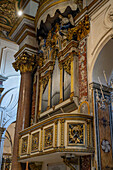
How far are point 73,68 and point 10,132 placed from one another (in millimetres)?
13910

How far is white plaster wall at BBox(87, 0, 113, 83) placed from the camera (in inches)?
253

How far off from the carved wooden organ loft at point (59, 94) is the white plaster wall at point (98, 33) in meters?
0.28

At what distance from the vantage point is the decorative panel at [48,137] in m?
6.28

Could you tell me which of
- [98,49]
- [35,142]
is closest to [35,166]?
[35,142]

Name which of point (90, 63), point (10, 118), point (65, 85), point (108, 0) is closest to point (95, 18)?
point (108, 0)

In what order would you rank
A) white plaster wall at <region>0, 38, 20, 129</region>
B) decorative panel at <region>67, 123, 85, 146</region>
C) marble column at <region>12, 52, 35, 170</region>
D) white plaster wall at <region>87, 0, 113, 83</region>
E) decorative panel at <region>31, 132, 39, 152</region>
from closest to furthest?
decorative panel at <region>67, 123, 85, 146</region> → white plaster wall at <region>87, 0, 113, 83</region> → decorative panel at <region>31, 132, 39, 152</region> → marble column at <region>12, 52, 35, 170</region> → white plaster wall at <region>0, 38, 20, 129</region>

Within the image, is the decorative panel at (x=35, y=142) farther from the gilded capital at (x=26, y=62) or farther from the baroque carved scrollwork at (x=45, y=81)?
the gilded capital at (x=26, y=62)

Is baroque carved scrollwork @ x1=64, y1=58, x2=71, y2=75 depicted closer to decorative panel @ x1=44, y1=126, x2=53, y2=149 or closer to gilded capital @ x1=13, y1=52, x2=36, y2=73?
decorative panel @ x1=44, y1=126, x2=53, y2=149

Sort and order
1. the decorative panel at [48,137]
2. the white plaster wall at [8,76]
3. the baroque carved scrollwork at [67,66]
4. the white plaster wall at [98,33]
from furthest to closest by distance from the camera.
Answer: the white plaster wall at [8,76], the baroque carved scrollwork at [67,66], the white plaster wall at [98,33], the decorative panel at [48,137]

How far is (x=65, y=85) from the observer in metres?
7.72

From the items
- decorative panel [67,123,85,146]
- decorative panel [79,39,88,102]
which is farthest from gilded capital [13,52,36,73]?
decorative panel [67,123,85,146]

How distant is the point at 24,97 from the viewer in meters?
9.52

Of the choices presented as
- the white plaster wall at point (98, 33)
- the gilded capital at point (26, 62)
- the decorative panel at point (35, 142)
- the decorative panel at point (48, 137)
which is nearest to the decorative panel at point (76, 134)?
the decorative panel at point (48, 137)

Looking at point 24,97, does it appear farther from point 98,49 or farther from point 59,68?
point 98,49
